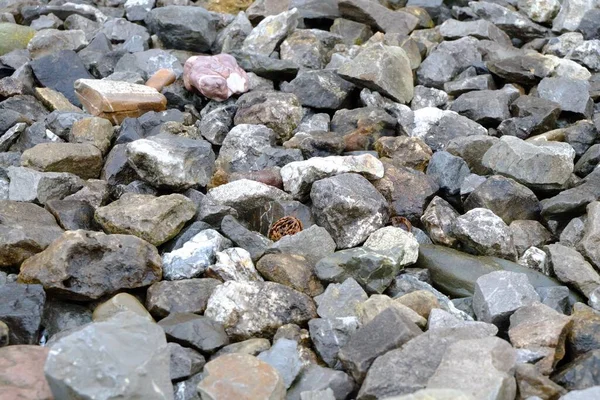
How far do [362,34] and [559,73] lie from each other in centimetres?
144

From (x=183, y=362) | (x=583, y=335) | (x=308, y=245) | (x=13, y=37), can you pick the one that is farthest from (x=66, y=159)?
(x=583, y=335)

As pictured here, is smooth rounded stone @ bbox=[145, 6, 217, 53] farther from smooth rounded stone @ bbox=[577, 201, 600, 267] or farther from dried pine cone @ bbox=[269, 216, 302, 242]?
smooth rounded stone @ bbox=[577, 201, 600, 267]

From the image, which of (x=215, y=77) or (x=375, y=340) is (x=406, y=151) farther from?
(x=375, y=340)

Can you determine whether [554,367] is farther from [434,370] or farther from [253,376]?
[253,376]

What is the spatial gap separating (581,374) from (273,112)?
2.37 meters

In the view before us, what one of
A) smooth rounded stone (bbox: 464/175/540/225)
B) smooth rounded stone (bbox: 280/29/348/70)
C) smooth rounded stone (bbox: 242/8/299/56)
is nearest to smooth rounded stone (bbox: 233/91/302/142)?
smooth rounded stone (bbox: 280/29/348/70)

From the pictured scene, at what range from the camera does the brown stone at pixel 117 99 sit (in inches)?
171

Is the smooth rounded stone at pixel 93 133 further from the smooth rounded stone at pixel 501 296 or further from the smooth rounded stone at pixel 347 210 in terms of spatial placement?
the smooth rounded stone at pixel 501 296

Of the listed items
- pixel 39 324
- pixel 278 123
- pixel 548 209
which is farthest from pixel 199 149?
pixel 548 209

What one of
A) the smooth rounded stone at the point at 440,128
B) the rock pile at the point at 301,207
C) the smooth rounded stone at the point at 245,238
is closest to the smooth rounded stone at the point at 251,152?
the rock pile at the point at 301,207

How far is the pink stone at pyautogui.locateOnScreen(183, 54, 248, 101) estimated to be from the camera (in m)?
4.55

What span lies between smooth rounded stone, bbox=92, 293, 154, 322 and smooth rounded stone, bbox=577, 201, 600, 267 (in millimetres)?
1838

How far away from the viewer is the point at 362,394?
7.67 feet

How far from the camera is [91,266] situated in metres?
2.89
